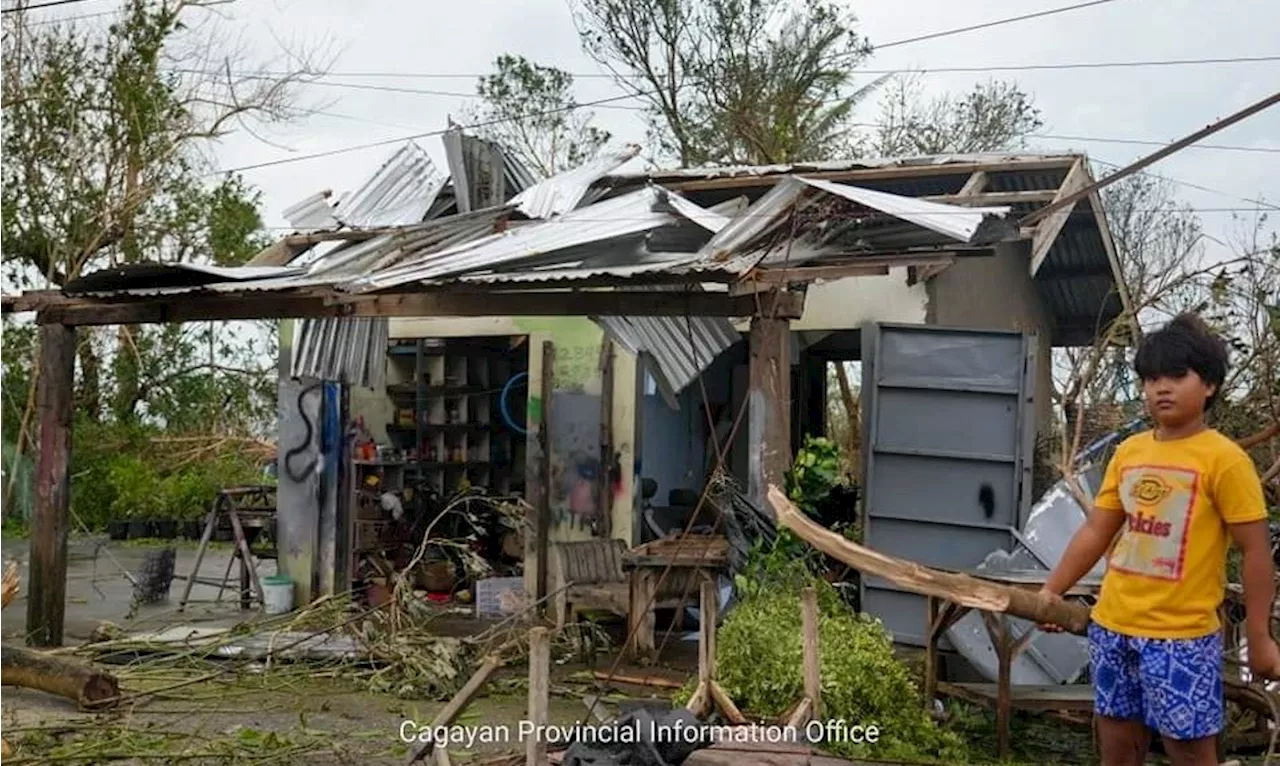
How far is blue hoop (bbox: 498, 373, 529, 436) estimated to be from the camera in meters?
13.7

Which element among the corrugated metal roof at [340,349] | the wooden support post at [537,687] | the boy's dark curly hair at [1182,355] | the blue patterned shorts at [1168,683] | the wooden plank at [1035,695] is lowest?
the wooden plank at [1035,695]

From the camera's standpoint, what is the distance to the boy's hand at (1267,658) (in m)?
3.39

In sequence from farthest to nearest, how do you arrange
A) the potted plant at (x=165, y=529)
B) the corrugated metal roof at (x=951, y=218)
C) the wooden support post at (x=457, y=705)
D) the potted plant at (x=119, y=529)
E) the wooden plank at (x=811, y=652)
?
the potted plant at (x=165, y=529)
the potted plant at (x=119, y=529)
the corrugated metal roof at (x=951, y=218)
the wooden plank at (x=811, y=652)
the wooden support post at (x=457, y=705)

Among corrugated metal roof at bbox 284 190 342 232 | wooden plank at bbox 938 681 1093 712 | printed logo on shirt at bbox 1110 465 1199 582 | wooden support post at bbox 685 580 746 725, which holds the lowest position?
wooden plank at bbox 938 681 1093 712

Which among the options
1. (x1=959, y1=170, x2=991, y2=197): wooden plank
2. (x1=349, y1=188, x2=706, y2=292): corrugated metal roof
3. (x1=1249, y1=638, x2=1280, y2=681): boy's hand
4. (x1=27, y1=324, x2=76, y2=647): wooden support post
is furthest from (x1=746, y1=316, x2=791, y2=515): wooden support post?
(x1=27, y1=324, x2=76, y2=647): wooden support post

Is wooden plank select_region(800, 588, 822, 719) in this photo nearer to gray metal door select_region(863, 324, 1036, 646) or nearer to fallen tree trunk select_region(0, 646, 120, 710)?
gray metal door select_region(863, 324, 1036, 646)

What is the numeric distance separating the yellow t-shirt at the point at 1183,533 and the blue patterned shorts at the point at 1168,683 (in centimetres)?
4

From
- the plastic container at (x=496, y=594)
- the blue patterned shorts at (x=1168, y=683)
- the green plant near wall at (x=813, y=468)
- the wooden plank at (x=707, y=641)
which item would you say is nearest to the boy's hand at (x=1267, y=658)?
the blue patterned shorts at (x=1168, y=683)

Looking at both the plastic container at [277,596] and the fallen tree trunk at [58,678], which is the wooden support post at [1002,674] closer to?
the fallen tree trunk at [58,678]

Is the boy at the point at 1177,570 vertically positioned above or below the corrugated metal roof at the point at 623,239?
below

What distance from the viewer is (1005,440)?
9.10m

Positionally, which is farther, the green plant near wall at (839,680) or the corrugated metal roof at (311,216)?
the corrugated metal roof at (311,216)

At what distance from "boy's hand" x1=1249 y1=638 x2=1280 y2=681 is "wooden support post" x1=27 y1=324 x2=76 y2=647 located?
858cm

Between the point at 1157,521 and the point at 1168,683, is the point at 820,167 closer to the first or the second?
the point at 1157,521
